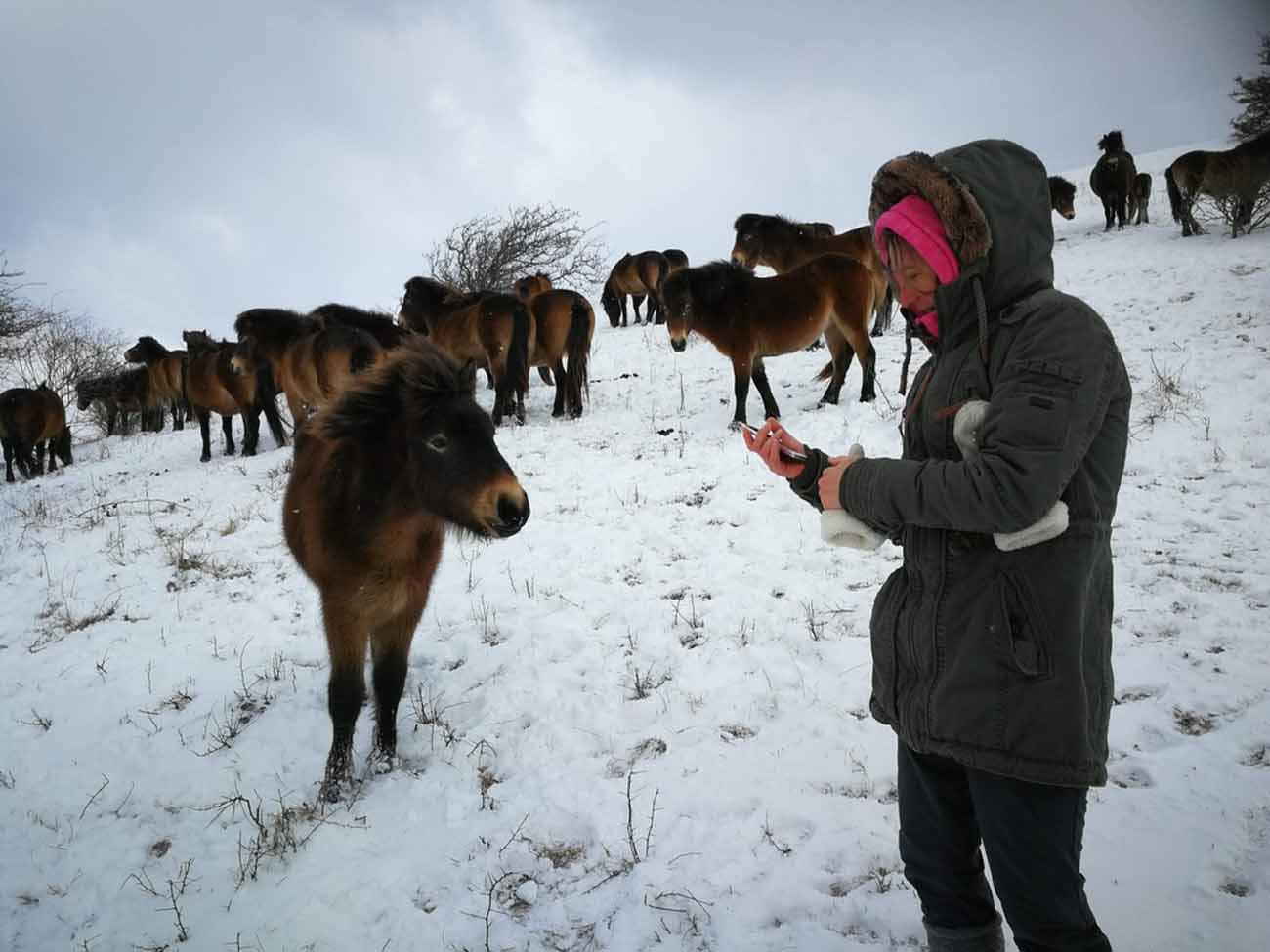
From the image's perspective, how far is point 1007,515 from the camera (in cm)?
134

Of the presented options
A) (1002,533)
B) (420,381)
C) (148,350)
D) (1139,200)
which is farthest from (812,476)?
(1139,200)

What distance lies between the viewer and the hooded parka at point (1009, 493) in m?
1.34

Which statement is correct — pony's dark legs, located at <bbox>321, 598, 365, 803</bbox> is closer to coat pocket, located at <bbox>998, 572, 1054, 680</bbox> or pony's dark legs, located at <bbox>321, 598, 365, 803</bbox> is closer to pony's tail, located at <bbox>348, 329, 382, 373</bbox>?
coat pocket, located at <bbox>998, 572, 1054, 680</bbox>

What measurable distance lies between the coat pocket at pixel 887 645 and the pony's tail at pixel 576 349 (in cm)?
885

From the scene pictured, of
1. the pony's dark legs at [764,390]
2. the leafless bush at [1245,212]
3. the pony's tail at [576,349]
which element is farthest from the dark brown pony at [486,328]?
the leafless bush at [1245,212]

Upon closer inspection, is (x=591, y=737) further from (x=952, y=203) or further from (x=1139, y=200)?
(x=1139, y=200)

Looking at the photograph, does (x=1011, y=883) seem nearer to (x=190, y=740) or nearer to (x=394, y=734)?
(x=394, y=734)

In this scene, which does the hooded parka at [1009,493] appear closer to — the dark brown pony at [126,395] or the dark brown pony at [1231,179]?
the dark brown pony at [1231,179]

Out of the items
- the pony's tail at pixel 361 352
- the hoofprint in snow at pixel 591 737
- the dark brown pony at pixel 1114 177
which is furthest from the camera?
the dark brown pony at pixel 1114 177

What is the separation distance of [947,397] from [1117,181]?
22.1 meters

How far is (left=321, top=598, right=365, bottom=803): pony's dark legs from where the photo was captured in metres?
3.25

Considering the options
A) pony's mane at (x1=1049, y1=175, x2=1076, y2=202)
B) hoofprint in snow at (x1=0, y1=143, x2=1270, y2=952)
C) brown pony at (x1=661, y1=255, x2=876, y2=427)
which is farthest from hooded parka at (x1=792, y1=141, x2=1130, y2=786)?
pony's mane at (x1=1049, y1=175, x2=1076, y2=202)

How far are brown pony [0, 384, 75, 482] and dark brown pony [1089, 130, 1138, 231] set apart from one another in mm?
26932

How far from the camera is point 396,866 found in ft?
9.17
